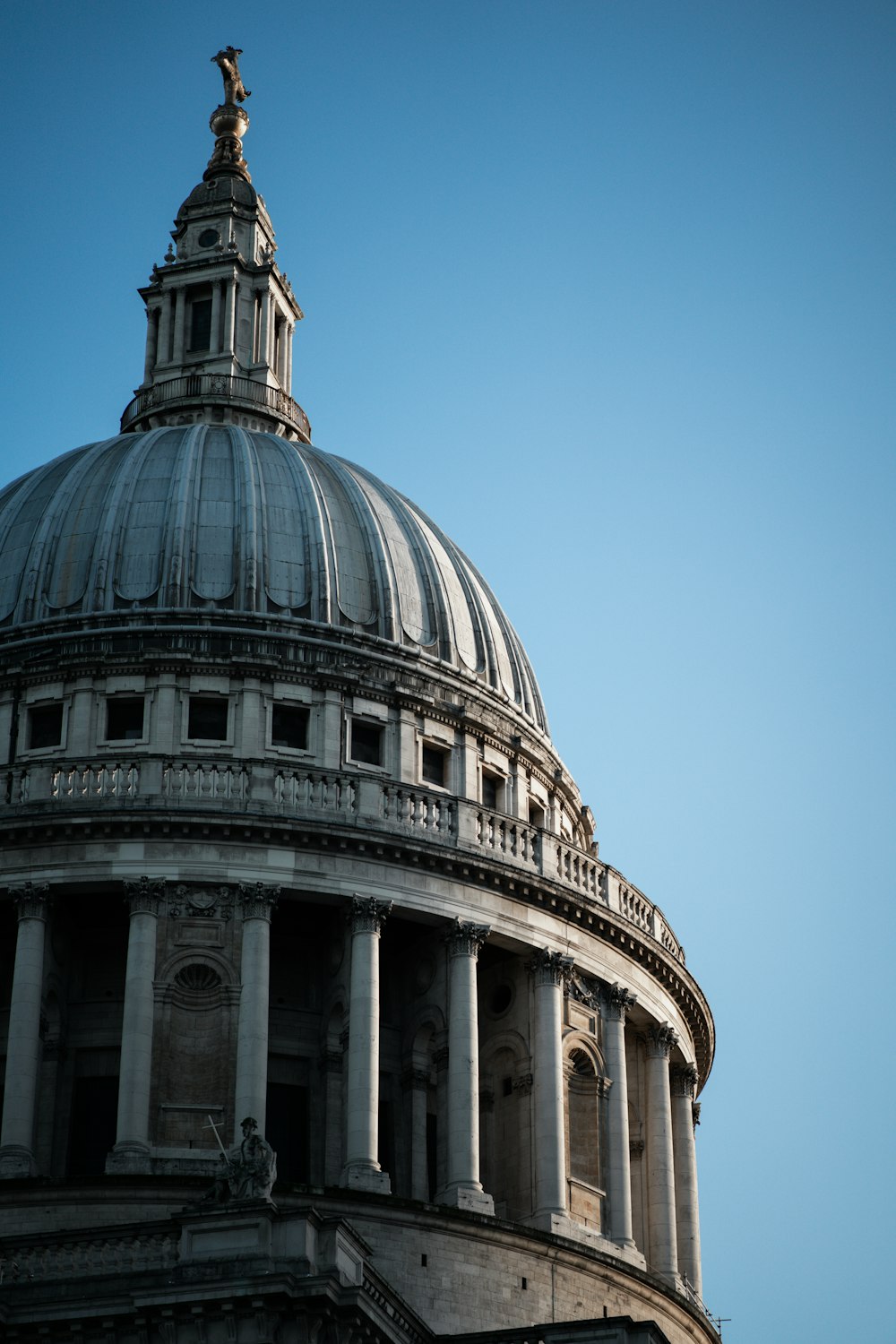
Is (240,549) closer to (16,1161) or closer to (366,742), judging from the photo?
(366,742)

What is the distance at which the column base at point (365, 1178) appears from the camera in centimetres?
5481

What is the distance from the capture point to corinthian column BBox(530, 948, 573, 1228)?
58.2 m

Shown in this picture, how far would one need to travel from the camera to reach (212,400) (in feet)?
244

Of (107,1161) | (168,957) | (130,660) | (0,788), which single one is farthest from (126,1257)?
(130,660)

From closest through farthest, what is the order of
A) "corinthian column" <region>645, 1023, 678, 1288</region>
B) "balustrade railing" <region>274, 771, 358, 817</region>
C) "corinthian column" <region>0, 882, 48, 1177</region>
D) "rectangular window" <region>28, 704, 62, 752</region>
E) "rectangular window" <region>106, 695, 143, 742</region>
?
"corinthian column" <region>0, 882, 48, 1177</region> → "balustrade railing" <region>274, 771, 358, 817</region> → "corinthian column" <region>645, 1023, 678, 1288</region> → "rectangular window" <region>106, 695, 143, 742</region> → "rectangular window" <region>28, 704, 62, 752</region>

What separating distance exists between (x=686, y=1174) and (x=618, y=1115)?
4383mm

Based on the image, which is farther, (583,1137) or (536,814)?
(536,814)

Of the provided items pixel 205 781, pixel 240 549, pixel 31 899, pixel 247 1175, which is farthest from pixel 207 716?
pixel 247 1175

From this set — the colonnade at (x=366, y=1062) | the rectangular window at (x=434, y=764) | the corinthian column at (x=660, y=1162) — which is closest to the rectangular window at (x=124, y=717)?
the colonnade at (x=366, y=1062)

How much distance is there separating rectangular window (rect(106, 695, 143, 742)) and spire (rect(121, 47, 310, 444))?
525 inches

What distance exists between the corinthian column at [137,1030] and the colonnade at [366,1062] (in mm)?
27

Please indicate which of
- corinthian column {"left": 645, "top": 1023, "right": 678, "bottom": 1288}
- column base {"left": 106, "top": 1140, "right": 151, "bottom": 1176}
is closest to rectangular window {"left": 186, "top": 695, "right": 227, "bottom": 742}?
column base {"left": 106, "top": 1140, "right": 151, "bottom": 1176}

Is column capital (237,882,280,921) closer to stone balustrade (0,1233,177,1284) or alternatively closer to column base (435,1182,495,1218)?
column base (435,1182,495,1218)

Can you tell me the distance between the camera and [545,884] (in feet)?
201
